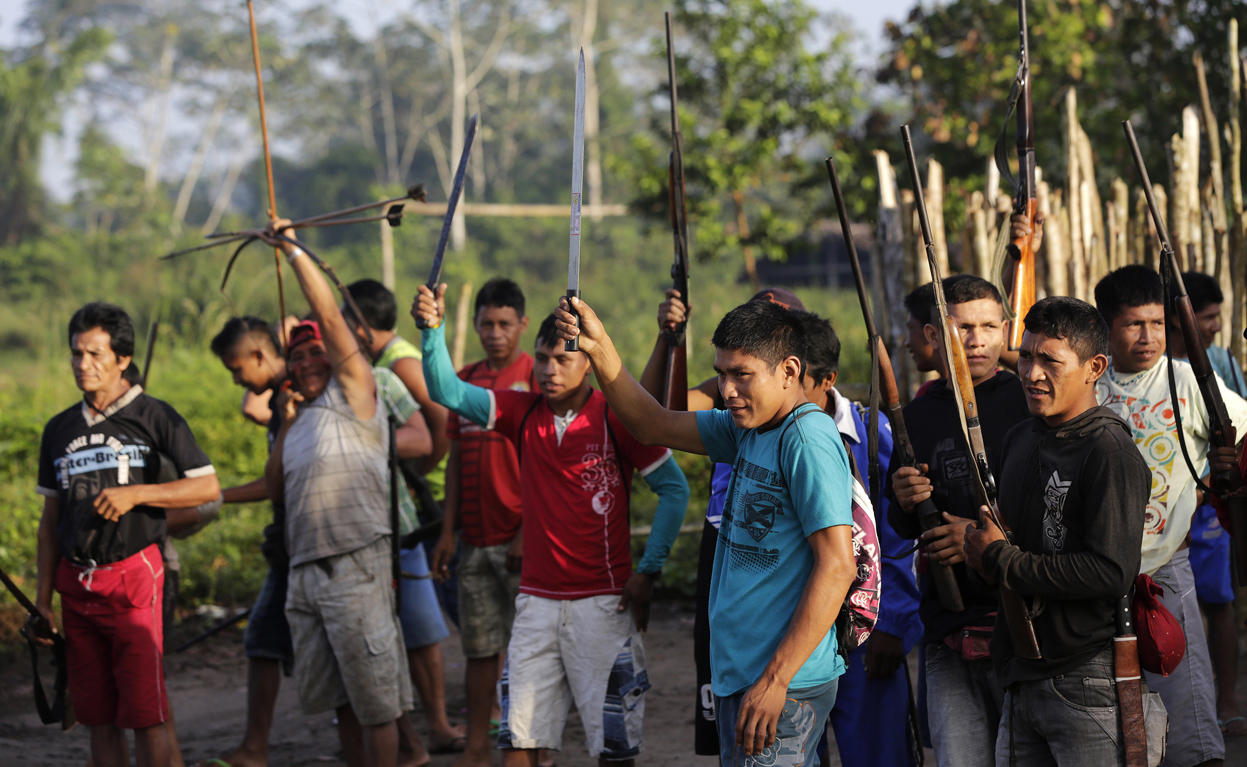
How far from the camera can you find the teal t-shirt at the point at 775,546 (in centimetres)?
283

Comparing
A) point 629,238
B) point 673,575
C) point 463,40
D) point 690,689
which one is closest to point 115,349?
point 690,689

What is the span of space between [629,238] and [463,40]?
40.5 ft

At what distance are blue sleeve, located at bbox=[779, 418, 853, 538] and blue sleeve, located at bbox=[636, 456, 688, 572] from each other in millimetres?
1255

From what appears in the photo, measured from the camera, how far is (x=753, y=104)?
1427 centimetres

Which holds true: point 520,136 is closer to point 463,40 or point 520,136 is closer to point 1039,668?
point 463,40

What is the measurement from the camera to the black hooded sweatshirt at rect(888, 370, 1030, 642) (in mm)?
3449

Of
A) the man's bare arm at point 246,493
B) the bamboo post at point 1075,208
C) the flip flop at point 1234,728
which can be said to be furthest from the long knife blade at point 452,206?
the bamboo post at point 1075,208

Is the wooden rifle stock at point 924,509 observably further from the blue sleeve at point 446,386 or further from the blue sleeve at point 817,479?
the blue sleeve at point 446,386

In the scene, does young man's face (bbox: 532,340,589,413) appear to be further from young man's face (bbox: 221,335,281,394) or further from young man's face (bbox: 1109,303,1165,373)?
young man's face (bbox: 221,335,281,394)

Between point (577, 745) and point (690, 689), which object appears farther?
point (690, 689)

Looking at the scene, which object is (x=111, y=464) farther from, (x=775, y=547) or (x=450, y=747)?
(x=775, y=547)

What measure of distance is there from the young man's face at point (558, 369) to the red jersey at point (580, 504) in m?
0.14

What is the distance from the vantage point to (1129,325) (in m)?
3.99

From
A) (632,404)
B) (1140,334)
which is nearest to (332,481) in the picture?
(632,404)
